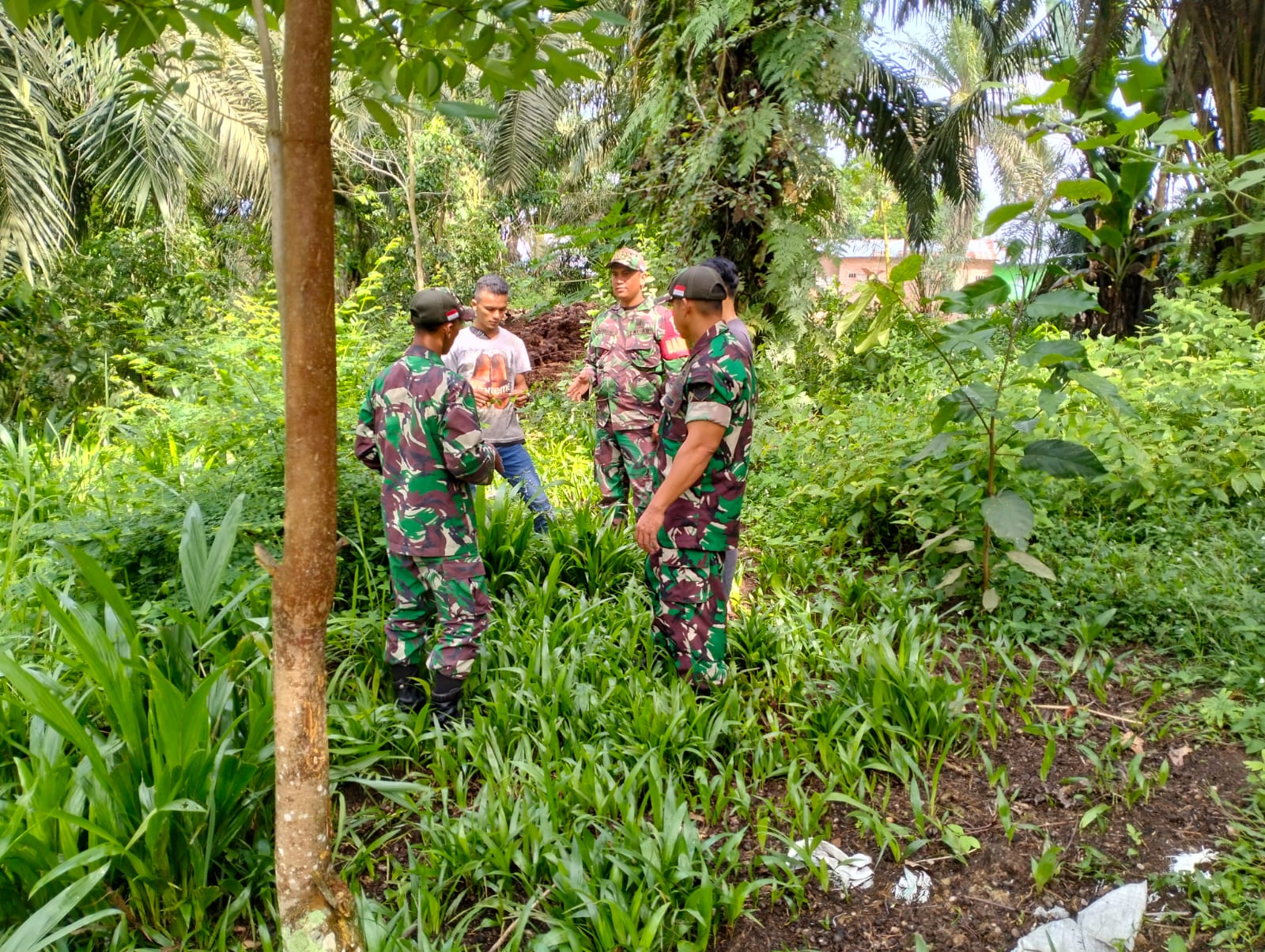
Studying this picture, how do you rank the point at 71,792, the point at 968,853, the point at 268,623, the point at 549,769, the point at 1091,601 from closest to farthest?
the point at 71,792 < the point at 968,853 < the point at 549,769 < the point at 268,623 < the point at 1091,601

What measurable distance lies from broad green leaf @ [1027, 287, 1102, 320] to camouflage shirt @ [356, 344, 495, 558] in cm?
231

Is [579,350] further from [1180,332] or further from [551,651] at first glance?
[551,651]

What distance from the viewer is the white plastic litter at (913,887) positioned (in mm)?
2619

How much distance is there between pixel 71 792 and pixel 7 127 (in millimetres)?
8469

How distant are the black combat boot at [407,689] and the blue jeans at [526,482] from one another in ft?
5.00

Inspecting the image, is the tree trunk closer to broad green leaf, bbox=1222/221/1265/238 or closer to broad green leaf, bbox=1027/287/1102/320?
broad green leaf, bbox=1222/221/1265/238

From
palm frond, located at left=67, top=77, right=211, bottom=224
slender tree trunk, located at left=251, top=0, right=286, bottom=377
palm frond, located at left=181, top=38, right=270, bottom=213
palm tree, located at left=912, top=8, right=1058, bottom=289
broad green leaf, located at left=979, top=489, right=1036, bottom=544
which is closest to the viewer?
slender tree trunk, located at left=251, top=0, right=286, bottom=377

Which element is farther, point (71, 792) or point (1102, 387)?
point (1102, 387)

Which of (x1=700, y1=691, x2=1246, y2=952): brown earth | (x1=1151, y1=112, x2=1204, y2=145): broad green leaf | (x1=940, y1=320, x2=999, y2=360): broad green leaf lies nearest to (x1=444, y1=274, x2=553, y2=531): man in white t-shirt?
(x1=940, y1=320, x2=999, y2=360): broad green leaf

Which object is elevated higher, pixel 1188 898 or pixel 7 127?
pixel 7 127

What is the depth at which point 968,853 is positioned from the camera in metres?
2.78

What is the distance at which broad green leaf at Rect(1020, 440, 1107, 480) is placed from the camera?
3598 millimetres

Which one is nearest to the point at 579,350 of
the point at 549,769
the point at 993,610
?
the point at 993,610

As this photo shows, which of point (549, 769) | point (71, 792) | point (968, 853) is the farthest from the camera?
point (549, 769)
